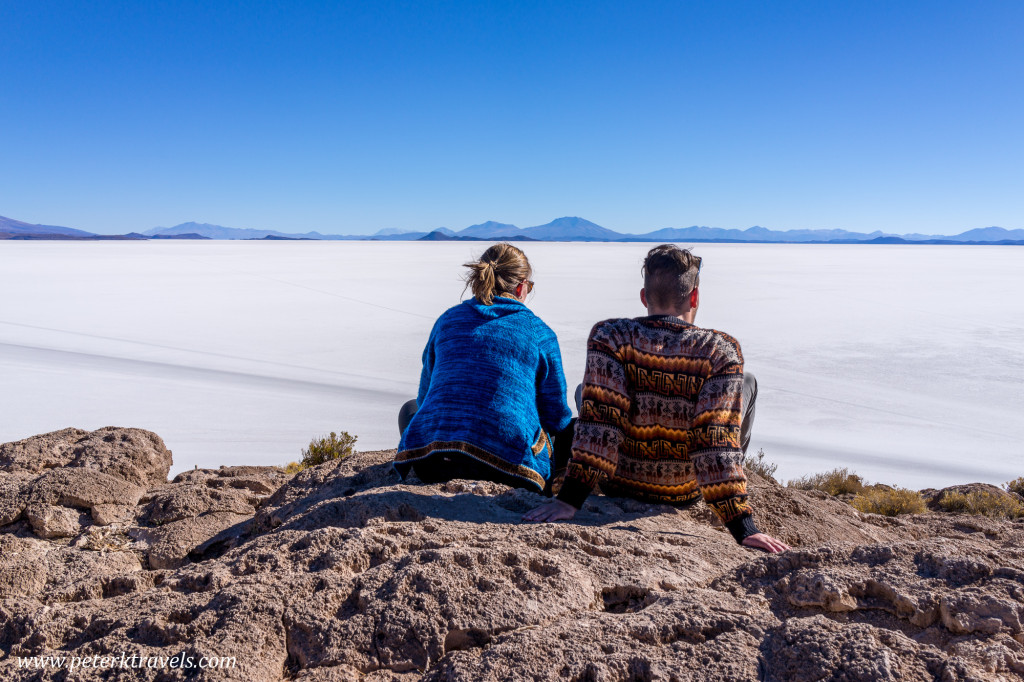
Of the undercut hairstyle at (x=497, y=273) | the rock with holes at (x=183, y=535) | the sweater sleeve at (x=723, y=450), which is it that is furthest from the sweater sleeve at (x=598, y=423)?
the rock with holes at (x=183, y=535)

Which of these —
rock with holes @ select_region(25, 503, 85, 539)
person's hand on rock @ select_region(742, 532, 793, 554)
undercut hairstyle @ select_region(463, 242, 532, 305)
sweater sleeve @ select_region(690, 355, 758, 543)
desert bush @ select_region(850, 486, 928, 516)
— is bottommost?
desert bush @ select_region(850, 486, 928, 516)

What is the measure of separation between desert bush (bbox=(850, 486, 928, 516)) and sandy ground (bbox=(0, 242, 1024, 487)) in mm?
1196

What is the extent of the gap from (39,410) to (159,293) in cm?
1356

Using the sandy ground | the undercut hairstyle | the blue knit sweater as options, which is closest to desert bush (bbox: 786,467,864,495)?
the sandy ground

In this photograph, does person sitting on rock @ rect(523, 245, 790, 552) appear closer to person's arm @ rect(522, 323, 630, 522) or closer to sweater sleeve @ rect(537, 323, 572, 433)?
person's arm @ rect(522, 323, 630, 522)

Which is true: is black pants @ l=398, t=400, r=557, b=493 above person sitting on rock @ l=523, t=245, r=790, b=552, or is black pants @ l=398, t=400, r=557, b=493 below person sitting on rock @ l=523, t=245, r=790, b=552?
below

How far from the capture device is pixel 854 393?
8719mm

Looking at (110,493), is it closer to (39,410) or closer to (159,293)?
(39,410)

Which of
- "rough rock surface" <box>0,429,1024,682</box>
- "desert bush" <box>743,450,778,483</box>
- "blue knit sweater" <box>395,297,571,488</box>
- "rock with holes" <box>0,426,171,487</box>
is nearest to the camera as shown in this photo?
"rough rock surface" <box>0,429,1024,682</box>

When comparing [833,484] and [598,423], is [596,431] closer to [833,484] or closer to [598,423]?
[598,423]

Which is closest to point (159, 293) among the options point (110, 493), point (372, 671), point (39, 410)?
point (39, 410)

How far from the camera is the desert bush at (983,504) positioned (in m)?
4.40

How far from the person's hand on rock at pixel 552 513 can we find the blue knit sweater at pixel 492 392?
42 cm

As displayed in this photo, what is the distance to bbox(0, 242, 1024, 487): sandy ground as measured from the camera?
6.68m
